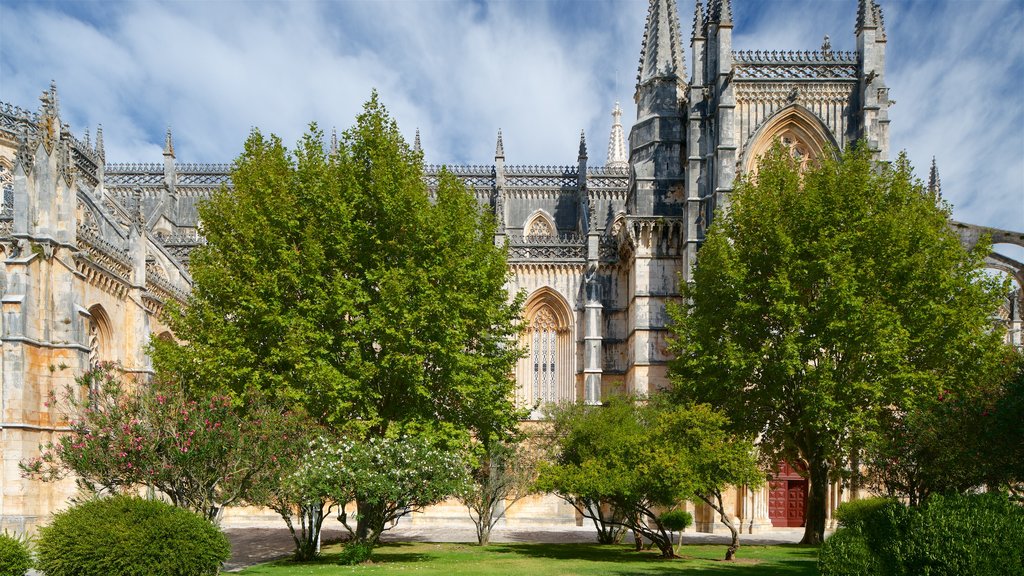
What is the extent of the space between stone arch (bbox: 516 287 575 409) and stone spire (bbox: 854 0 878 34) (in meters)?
16.8

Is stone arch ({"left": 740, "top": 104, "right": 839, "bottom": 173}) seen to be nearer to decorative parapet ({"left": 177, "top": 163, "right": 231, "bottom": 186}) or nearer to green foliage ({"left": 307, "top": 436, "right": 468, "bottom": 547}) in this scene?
green foliage ({"left": 307, "top": 436, "right": 468, "bottom": 547})

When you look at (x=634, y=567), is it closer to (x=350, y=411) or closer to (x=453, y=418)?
(x=453, y=418)

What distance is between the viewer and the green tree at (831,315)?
20.8 meters

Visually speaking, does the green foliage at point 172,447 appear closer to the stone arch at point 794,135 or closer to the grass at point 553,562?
the grass at point 553,562

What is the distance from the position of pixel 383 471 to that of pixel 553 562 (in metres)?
4.61

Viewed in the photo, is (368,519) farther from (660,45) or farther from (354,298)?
(660,45)

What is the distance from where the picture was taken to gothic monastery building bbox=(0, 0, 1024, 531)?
70.0 ft

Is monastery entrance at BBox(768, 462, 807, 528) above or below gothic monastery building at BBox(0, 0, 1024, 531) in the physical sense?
below

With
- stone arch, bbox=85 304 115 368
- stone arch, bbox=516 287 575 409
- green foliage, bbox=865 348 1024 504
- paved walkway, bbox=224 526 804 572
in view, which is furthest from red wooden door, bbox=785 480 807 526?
stone arch, bbox=85 304 115 368

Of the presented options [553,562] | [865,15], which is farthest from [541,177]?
[553,562]

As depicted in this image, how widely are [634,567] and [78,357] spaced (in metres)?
15.9

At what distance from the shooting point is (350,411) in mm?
19469

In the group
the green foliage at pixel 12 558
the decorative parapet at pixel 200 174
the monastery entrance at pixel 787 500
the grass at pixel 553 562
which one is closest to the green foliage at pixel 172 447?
the grass at pixel 553 562

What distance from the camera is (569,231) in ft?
139
